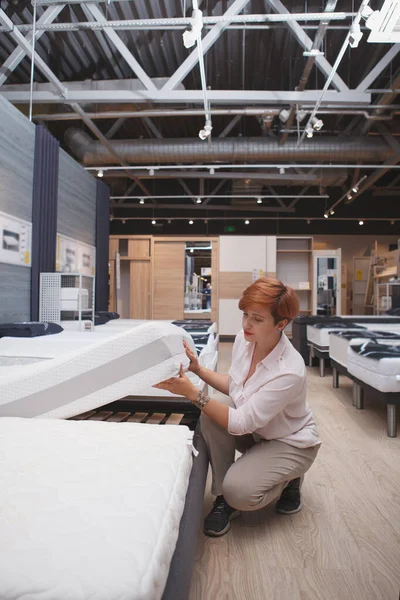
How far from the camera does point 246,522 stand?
1.78 meters

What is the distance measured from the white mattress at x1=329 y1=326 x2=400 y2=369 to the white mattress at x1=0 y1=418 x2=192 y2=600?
2855 mm

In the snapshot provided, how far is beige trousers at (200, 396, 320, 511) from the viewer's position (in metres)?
1.62

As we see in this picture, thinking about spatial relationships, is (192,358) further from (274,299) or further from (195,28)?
(195,28)

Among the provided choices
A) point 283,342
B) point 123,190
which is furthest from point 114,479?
point 123,190

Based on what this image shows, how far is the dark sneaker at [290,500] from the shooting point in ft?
6.05

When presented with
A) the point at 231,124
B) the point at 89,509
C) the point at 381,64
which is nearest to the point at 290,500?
the point at 89,509

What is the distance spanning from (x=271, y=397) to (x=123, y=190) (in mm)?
9138

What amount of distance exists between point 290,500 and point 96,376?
3.42ft

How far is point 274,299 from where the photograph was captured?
161 cm

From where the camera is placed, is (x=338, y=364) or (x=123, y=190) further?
(x=123, y=190)

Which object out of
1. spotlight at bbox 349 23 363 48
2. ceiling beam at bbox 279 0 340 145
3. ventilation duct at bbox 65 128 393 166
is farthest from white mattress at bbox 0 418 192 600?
ventilation duct at bbox 65 128 393 166

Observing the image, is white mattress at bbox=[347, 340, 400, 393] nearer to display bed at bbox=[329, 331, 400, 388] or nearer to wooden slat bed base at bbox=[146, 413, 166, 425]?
display bed at bbox=[329, 331, 400, 388]

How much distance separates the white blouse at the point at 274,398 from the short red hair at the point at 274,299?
14cm

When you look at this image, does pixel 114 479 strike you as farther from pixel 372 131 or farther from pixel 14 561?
pixel 372 131
